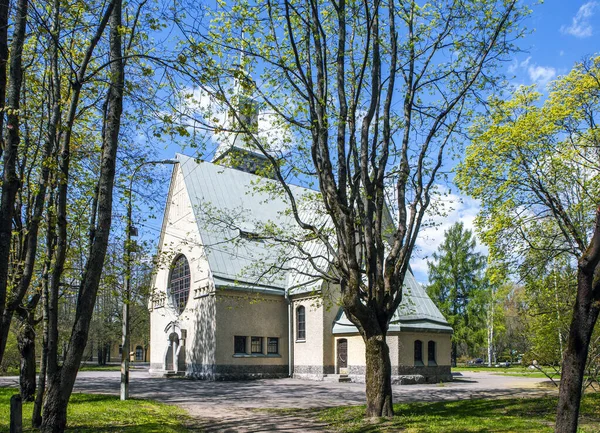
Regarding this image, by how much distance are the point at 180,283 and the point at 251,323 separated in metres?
6.51

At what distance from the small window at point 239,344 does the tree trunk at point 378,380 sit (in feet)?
60.0

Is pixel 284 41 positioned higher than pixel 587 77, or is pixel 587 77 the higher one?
pixel 587 77

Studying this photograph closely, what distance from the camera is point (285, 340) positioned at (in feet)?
104

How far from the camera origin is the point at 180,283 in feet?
112

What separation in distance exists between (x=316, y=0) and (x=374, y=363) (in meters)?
8.67

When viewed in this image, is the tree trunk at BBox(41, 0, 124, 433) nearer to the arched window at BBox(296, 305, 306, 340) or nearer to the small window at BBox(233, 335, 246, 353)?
the small window at BBox(233, 335, 246, 353)

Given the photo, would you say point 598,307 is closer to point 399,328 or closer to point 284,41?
point 284,41

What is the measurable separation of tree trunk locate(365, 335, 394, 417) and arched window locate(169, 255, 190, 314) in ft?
72.0

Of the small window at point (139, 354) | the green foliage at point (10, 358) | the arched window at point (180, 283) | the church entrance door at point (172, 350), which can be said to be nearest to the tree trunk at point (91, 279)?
the arched window at point (180, 283)

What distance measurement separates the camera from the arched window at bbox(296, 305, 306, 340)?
31.1 m

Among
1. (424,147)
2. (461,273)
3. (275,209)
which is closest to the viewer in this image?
(424,147)

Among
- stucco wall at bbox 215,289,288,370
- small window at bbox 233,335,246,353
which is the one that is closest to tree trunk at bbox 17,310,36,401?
stucco wall at bbox 215,289,288,370

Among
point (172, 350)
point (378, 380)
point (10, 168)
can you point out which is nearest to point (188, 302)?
point (172, 350)

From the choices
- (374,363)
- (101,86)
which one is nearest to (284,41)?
(101,86)
